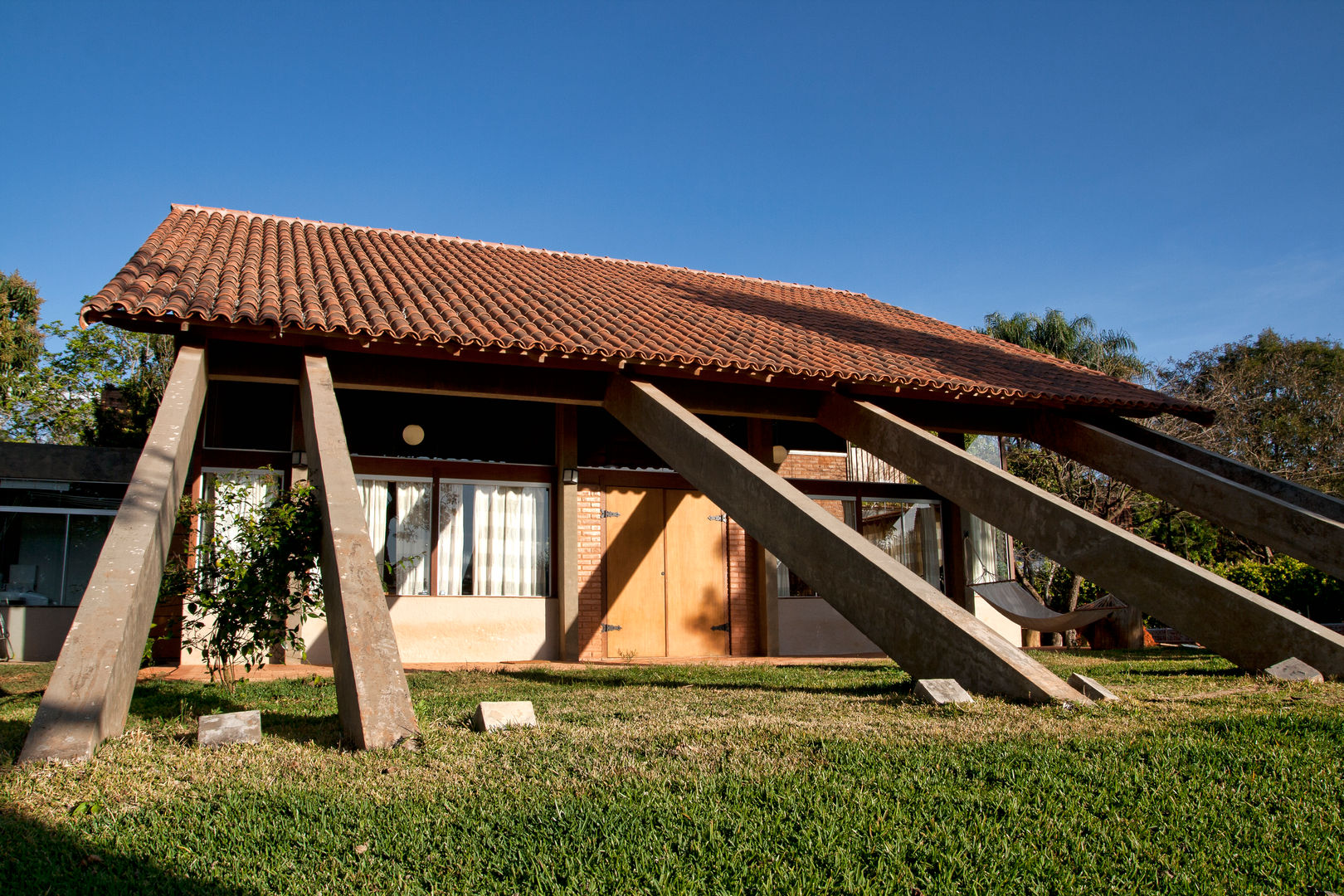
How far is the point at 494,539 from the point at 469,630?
3.79 ft

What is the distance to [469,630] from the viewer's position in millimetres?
Answer: 11094

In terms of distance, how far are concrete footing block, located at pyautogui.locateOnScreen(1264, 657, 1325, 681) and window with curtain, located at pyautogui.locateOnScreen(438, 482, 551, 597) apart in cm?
786

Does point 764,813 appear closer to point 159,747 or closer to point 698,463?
point 159,747

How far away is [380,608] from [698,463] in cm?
358

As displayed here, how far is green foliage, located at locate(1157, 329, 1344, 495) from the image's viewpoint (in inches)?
969

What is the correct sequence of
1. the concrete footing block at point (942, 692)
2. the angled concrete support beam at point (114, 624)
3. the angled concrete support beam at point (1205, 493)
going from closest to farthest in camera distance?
the angled concrete support beam at point (114, 624)
the concrete footing block at point (942, 692)
the angled concrete support beam at point (1205, 493)

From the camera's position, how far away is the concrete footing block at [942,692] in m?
5.30

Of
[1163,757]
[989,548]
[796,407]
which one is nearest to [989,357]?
[989,548]

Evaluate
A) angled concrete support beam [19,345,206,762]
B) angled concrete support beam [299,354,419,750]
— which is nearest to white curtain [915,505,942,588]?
angled concrete support beam [299,354,419,750]

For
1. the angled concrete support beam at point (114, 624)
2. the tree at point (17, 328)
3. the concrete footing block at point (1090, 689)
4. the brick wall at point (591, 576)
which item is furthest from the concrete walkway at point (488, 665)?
the tree at point (17, 328)

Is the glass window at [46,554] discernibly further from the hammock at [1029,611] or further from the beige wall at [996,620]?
the hammock at [1029,611]

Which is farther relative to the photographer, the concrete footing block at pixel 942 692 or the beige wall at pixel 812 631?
the beige wall at pixel 812 631

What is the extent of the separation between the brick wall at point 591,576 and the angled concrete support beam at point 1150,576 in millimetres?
4838

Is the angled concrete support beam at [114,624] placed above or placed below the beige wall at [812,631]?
above
